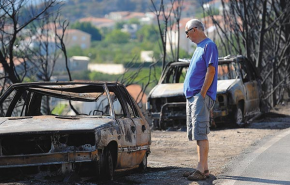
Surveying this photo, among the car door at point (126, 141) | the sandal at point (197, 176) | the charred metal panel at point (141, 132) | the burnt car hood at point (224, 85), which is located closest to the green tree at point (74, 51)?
the burnt car hood at point (224, 85)

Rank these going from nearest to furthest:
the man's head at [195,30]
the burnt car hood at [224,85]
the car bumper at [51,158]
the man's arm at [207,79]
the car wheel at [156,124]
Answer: the car bumper at [51,158], the man's arm at [207,79], the man's head at [195,30], the burnt car hood at [224,85], the car wheel at [156,124]

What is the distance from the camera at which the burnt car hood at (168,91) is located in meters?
17.0

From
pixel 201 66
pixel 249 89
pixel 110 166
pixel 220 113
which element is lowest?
pixel 110 166

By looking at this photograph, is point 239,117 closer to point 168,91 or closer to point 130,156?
point 168,91

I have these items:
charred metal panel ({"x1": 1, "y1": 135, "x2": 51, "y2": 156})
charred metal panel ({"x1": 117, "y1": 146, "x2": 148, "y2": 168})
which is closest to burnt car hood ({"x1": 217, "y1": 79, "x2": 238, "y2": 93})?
charred metal panel ({"x1": 117, "y1": 146, "x2": 148, "y2": 168})

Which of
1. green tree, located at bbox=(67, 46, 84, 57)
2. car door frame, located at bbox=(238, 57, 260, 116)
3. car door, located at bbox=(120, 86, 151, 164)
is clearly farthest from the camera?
green tree, located at bbox=(67, 46, 84, 57)

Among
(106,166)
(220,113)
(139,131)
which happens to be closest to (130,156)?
(139,131)

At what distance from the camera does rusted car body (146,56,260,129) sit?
55.2 ft

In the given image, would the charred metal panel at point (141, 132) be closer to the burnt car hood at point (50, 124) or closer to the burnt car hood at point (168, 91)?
the burnt car hood at point (50, 124)

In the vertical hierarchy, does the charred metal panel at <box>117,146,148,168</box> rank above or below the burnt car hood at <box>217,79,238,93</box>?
below

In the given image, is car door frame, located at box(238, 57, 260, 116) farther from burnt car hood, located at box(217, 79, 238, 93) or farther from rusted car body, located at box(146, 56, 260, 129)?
burnt car hood, located at box(217, 79, 238, 93)

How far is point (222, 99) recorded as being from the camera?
55.6 feet

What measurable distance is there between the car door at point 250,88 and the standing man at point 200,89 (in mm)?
8688

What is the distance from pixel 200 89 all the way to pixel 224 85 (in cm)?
827
